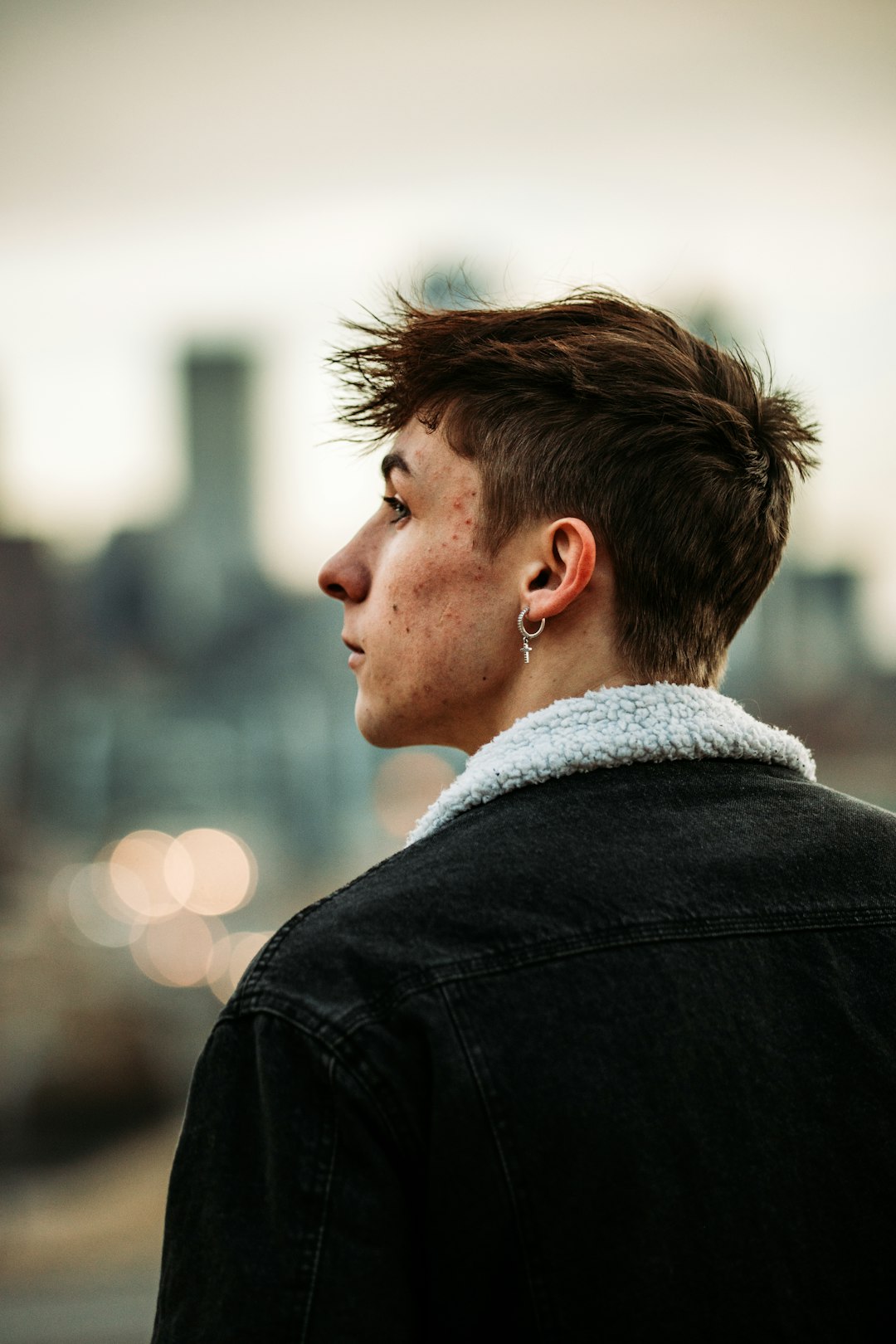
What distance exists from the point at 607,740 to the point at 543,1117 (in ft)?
1.10

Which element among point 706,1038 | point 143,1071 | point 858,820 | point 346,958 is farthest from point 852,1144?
point 143,1071

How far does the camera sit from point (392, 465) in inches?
52.7

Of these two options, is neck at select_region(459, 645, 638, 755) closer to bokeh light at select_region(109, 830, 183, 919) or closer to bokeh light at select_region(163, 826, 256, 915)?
bokeh light at select_region(109, 830, 183, 919)

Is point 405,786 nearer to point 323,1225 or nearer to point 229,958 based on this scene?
point 229,958

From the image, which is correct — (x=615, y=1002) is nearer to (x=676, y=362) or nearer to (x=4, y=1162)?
(x=676, y=362)

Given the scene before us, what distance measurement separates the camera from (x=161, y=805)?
69562mm

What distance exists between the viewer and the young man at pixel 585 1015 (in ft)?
2.85

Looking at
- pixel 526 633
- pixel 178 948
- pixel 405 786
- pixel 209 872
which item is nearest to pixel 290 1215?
pixel 526 633

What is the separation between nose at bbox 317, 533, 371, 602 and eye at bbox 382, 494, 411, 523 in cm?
5

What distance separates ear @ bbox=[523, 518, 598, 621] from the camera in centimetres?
117

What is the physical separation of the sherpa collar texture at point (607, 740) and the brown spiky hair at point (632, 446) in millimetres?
78

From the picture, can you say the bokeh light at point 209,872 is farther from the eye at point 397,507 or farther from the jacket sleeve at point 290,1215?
the jacket sleeve at point 290,1215

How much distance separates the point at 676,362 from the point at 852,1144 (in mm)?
751

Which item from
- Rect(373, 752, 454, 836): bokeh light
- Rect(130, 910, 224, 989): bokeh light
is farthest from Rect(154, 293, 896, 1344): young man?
Rect(373, 752, 454, 836): bokeh light
